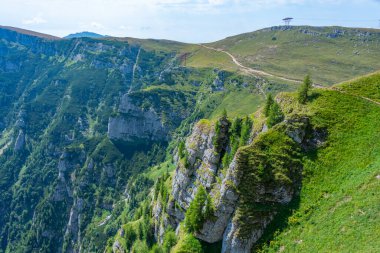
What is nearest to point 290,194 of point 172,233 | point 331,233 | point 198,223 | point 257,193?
point 257,193

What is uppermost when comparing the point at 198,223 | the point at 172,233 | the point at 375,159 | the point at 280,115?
the point at 280,115

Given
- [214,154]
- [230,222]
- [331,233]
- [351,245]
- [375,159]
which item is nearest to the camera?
[351,245]

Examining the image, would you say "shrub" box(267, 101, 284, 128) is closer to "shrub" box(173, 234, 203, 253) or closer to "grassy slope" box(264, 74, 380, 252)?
"grassy slope" box(264, 74, 380, 252)

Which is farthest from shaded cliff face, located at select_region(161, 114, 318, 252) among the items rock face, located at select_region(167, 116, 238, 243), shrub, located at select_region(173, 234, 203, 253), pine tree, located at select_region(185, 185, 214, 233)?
shrub, located at select_region(173, 234, 203, 253)

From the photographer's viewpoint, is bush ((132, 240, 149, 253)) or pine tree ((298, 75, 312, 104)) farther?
bush ((132, 240, 149, 253))

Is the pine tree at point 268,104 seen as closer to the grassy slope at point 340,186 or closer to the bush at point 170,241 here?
the grassy slope at point 340,186

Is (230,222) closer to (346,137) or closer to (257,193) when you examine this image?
(257,193)

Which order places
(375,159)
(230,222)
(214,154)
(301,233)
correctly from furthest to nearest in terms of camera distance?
(214,154) < (230,222) < (375,159) < (301,233)

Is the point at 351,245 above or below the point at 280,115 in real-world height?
below

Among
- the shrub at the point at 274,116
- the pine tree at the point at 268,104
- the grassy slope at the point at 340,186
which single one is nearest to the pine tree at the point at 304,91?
the grassy slope at the point at 340,186
